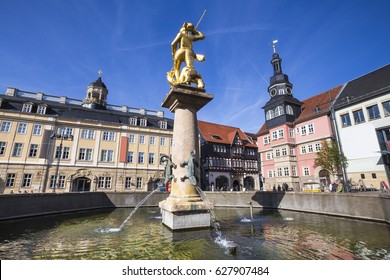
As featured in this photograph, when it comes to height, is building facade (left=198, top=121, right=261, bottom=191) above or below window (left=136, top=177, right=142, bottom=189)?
above

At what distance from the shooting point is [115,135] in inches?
1342

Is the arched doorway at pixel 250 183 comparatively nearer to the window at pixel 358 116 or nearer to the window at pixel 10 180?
the window at pixel 358 116

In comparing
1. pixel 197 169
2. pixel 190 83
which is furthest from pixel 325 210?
pixel 190 83

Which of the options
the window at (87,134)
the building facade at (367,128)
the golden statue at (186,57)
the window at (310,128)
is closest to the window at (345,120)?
the building facade at (367,128)

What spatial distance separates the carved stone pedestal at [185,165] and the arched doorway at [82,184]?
2839 cm

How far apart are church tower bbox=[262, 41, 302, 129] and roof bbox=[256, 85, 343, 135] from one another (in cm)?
143

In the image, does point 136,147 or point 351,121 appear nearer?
point 351,121

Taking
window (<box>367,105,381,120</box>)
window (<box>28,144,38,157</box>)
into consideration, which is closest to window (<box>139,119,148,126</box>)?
window (<box>28,144,38,157</box>)

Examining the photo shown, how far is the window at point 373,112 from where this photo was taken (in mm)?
22636

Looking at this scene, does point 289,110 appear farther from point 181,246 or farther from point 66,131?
point 66,131

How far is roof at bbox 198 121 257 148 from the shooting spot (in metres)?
42.8

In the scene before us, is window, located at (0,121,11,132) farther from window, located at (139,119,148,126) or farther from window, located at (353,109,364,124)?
window, located at (353,109,364,124)

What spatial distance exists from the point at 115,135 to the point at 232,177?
24.9 metres

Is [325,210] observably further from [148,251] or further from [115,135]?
[115,135]
